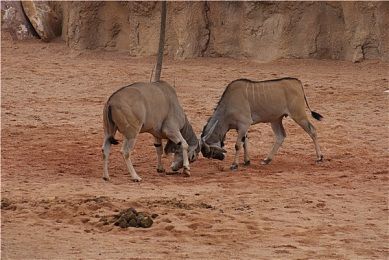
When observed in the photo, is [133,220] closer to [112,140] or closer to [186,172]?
[112,140]

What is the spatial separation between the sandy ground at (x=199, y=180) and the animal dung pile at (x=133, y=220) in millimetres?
82

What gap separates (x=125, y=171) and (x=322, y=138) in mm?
3621

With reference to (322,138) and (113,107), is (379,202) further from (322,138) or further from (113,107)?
(322,138)

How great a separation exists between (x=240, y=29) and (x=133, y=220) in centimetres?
1227

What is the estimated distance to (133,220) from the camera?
9422 mm

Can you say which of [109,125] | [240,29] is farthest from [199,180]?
[240,29]

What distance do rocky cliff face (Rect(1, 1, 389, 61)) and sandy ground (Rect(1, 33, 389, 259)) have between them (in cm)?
42

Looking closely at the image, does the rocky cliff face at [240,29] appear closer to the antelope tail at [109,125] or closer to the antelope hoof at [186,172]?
the antelope hoof at [186,172]

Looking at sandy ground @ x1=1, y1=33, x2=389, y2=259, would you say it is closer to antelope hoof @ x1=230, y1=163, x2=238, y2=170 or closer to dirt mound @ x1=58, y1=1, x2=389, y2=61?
antelope hoof @ x1=230, y1=163, x2=238, y2=170

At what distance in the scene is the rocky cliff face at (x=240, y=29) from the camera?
65.5ft

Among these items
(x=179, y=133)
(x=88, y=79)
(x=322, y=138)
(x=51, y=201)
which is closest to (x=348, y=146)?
(x=322, y=138)

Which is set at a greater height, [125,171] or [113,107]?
[113,107]

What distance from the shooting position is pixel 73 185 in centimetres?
1134

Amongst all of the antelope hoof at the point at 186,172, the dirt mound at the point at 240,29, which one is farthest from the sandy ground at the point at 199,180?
the dirt mound at the point at 240,29
